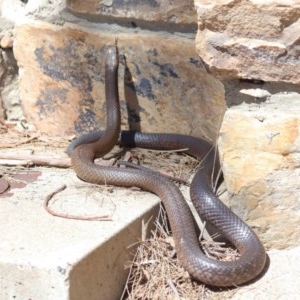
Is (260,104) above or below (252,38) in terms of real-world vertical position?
below

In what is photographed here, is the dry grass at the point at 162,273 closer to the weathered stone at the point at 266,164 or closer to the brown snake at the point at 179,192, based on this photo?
the brown snake at the point at 179,192

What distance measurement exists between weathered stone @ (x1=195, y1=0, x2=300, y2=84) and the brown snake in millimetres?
480

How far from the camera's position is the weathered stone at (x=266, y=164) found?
232cm

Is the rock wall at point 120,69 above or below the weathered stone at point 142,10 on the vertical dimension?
below

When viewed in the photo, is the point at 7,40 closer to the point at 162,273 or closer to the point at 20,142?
the point at 20,142

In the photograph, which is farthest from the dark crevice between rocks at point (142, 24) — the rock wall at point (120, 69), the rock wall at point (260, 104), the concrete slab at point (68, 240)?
the concrete slab at point (68, 240)

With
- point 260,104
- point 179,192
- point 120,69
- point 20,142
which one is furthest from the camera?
point 20,142

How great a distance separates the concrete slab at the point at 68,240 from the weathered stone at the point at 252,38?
570 millimetres

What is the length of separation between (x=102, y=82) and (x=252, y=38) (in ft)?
3.15

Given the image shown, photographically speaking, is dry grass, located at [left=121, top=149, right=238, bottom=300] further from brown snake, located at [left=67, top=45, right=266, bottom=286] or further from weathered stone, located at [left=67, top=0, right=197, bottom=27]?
weathered stone, located at [left=67, top=0, right=197, bottom=27]

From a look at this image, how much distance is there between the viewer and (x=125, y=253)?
2.40m

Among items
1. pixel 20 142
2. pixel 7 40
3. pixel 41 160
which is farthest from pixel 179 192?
pixel 7 40

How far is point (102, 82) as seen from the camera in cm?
307

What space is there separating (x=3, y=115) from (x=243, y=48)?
1.43 meters
